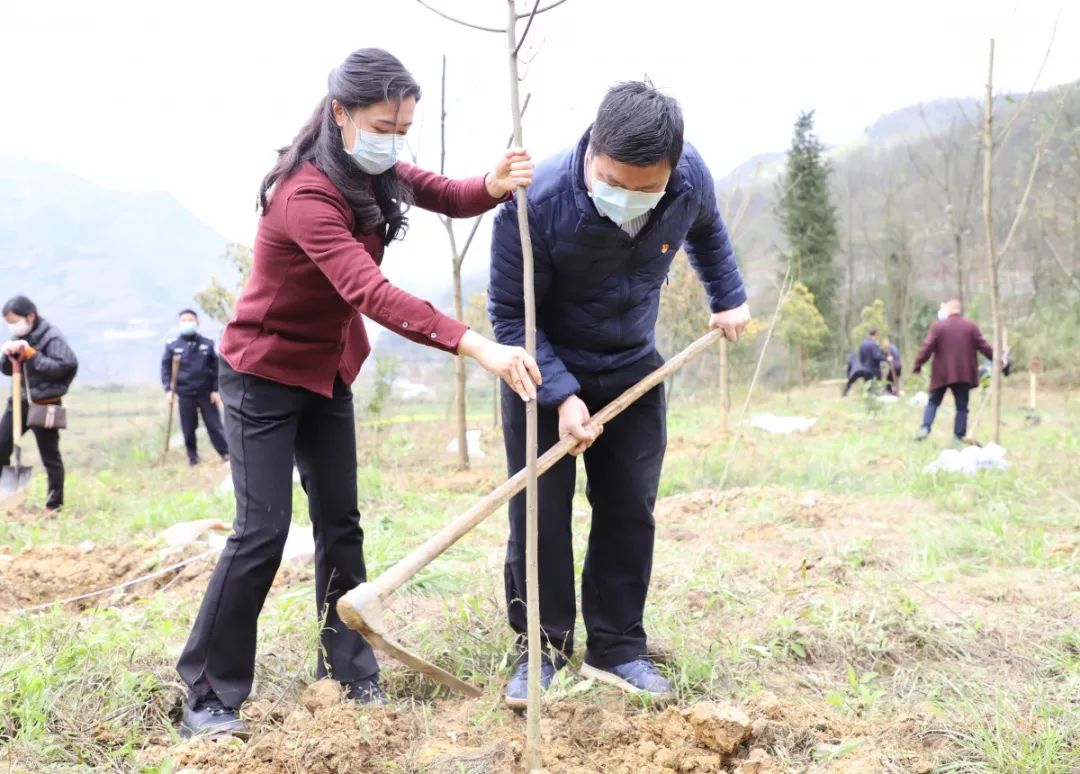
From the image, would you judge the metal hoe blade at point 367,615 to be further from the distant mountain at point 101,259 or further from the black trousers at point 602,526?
the distant mountain at point 101,259

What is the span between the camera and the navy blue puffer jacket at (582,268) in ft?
6.84

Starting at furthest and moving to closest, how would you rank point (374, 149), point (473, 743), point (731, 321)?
point (731, 321)
point (473, 743)
point (374, 149)

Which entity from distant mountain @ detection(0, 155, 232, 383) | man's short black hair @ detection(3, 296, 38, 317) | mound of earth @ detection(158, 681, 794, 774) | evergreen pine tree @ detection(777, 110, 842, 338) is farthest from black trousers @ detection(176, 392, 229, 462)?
evergreen pine tree @ detection(777, 110, 842, 338)

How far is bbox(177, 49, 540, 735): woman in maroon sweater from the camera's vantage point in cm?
182

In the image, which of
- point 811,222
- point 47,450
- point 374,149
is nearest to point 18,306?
point 47,450

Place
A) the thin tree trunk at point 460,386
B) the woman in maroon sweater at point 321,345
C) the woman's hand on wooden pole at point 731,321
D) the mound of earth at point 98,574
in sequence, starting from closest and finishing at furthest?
the woman in maroon sweater at point 321,345
the woman's hand on wooden pole at point 731,321
the mound of earth at point 98,574
the thin tree trunk at point 460,386

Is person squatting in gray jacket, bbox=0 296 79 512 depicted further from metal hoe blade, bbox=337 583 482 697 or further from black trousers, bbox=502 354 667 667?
metal hoe blade, bbox=337 583 482 697

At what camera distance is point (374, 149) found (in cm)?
197

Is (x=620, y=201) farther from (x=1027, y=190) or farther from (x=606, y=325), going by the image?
(x=1027, y=190)

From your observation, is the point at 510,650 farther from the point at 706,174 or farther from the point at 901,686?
the point at 706,174

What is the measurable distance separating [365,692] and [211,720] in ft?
1.31

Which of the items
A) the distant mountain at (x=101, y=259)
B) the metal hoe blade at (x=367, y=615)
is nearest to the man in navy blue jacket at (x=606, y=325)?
the metal hoe blade at (x=367, y=615)

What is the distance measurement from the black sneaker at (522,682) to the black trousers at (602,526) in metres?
0.07

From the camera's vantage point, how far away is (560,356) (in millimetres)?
2322
